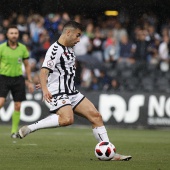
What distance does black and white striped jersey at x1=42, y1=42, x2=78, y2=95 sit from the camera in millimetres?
10992

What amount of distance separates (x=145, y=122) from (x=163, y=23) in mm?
5742

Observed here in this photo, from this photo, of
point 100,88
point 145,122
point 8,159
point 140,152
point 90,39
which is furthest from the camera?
point 90,39

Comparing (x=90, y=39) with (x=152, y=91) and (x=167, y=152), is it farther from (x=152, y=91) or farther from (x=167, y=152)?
(x=167, y=152)

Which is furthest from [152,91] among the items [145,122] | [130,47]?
[130,47]

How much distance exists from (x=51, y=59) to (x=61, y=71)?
1.01ft

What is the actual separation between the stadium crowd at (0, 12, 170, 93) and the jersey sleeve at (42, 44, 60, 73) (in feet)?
31.7

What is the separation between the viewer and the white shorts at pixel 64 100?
11.0m

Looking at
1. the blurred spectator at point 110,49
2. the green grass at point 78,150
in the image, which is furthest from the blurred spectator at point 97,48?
the green grass at point 78,150

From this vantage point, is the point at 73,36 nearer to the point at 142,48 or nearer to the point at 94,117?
the point at 94,117

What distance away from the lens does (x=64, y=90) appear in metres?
11.1

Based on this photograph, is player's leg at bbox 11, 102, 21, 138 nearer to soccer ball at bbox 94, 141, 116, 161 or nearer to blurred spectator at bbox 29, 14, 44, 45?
soccer ball at bbox 94, 141, 116, 161

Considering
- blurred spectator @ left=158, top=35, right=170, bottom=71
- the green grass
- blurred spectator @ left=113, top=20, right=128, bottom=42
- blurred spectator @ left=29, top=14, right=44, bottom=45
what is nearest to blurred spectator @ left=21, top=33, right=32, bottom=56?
blurred spectator @ left=29, top=14, right=44, bottom=45

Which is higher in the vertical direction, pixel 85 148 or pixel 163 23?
pixel 163 23

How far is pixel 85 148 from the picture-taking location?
13.3m
